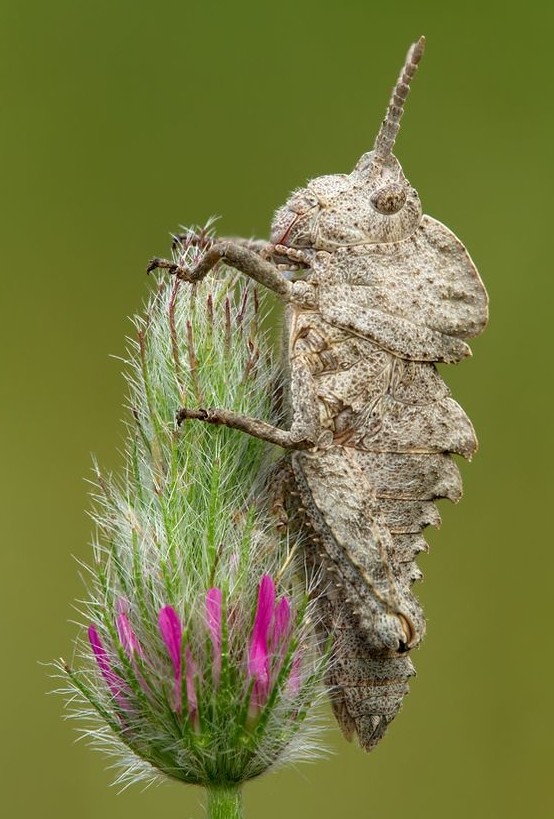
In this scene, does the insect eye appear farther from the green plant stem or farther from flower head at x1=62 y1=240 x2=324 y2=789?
the green plant stem

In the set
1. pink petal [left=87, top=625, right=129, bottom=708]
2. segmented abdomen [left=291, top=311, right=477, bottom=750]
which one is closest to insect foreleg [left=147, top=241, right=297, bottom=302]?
segmented abdomen [left=291, top=311, right=477, bottom=750]

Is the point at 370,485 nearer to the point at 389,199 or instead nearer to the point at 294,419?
the point at 294,419

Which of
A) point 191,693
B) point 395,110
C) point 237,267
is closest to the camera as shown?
point 191,693

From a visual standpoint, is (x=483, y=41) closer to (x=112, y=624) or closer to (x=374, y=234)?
(x=374, y=234)

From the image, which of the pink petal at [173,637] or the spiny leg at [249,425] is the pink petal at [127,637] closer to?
the pink petal at [173,637]

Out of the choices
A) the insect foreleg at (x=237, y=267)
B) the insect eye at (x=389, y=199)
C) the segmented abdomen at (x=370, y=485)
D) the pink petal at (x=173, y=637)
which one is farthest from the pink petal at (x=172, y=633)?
the insect eye at (x=389, y=199)

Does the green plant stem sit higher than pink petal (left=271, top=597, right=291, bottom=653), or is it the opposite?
pink petal (left=271, top=597, right=291, bottom=653)

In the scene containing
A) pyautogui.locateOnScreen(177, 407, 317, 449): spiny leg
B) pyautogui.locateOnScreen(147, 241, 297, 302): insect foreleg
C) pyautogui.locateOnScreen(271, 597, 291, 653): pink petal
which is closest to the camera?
pyautogui.locateOnScreen(271, 597, 291, 653): pink petal

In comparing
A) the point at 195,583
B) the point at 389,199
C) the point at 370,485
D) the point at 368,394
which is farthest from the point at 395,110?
the point at 195,583
